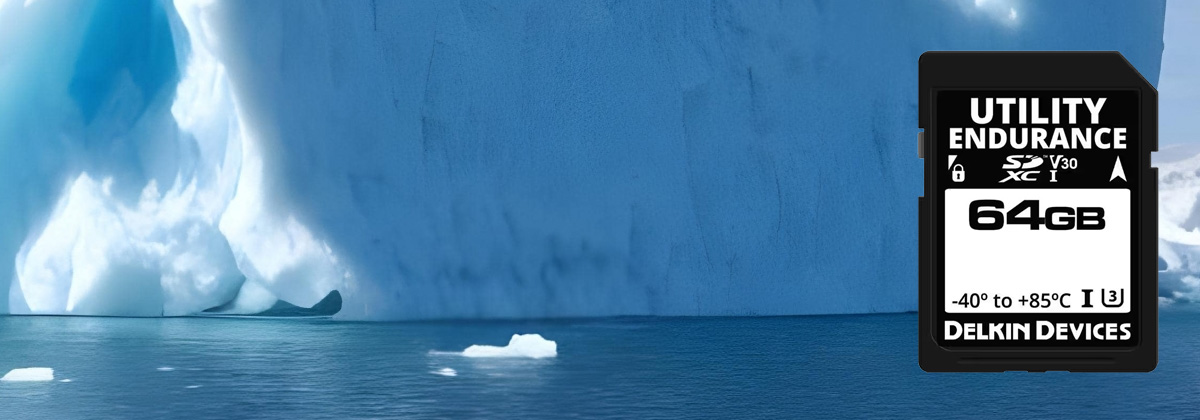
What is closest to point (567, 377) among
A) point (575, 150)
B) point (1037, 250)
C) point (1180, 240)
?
point (575, 150)

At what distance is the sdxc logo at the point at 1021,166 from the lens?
179 cm

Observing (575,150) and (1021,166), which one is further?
(575,150)

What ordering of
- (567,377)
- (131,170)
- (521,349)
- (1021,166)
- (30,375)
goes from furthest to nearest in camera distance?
(131,170), (521,349), (30,375), (567,377), (1021,166)

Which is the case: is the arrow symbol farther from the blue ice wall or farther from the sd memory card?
the blue ice wall

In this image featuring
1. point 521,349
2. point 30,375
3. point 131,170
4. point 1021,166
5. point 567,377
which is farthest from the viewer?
point 131,170

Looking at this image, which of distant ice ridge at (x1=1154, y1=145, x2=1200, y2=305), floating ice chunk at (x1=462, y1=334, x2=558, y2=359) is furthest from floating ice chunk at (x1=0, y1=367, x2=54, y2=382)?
distant ice ridge at (x1=1154, y1=145, x2=1200, y2=305)

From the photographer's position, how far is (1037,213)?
1.82 m

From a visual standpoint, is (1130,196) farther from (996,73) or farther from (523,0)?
(523,0)

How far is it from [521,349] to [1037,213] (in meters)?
9.67

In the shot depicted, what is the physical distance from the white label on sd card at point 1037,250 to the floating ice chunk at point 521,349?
363 inches

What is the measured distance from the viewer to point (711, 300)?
523 inches

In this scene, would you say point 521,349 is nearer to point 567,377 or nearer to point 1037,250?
point 567,377

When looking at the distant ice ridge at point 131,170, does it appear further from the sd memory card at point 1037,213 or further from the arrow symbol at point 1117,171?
the arrow symbol at point 1117,171

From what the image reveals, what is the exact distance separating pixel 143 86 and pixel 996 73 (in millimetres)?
15433
